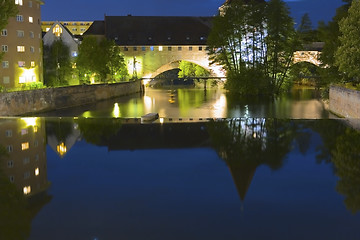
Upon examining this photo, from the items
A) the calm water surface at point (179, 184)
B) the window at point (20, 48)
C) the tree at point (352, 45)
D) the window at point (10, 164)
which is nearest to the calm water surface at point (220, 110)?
the tree at point (352, 45)

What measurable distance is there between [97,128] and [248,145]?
920 centimetres

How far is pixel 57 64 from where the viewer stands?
2271 inches

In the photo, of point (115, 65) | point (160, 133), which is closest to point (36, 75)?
point (115, 65)

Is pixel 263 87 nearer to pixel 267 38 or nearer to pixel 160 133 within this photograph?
pixel 267 38

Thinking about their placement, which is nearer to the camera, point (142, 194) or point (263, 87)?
point (142, 194)

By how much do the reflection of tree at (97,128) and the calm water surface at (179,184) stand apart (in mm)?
102

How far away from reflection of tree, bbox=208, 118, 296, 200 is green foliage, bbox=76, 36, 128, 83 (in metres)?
35.5

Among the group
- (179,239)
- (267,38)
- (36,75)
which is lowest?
(179,239)

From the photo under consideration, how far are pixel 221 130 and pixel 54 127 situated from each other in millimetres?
8632

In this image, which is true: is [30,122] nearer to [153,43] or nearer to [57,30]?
[57,30]

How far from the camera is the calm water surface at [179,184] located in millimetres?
9648

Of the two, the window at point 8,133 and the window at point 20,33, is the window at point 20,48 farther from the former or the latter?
the window at point 8,133

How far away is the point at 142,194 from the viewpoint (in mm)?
12055

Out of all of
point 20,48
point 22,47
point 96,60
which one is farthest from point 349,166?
point 96,60
